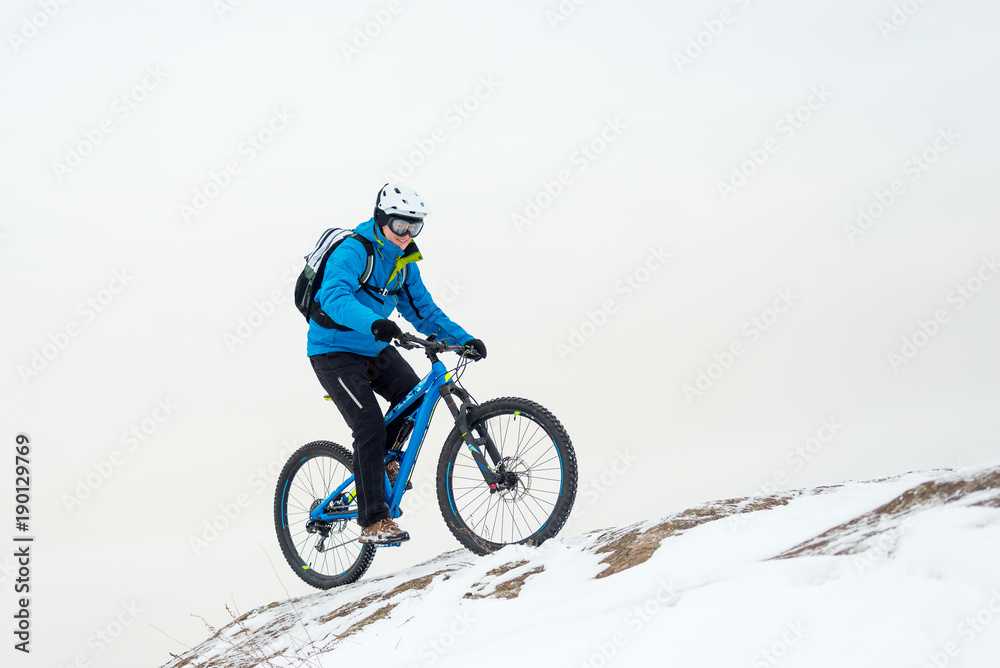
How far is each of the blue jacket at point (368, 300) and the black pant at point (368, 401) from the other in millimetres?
110

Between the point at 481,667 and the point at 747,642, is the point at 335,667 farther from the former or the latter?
the point at 747,642

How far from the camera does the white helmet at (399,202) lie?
5.71m

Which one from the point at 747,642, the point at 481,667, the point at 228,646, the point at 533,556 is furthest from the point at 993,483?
the point at 228,646

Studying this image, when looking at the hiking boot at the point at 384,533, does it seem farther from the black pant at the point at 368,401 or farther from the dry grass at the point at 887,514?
the dry grass at the point at 887,514

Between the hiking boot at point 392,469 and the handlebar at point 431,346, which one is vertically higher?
the handlebar at point 431,346

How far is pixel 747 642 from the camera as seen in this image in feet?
9.59

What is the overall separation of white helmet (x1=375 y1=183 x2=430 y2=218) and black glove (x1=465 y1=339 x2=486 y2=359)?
1031mm

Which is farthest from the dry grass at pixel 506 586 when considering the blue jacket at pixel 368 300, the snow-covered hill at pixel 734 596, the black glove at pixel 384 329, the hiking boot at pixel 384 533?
the blue jacket at pixel 368 300

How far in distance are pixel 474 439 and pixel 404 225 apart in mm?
1706

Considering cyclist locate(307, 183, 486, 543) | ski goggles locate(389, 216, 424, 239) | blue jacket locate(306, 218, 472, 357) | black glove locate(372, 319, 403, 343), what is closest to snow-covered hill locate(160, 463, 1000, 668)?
cyclist locate(307, 183, 486, 543)

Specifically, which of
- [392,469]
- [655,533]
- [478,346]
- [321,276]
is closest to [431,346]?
[478,346]

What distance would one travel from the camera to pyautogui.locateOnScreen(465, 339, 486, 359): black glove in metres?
5.76

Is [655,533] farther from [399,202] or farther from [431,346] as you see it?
[399,202]

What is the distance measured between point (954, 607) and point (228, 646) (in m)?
5.38
